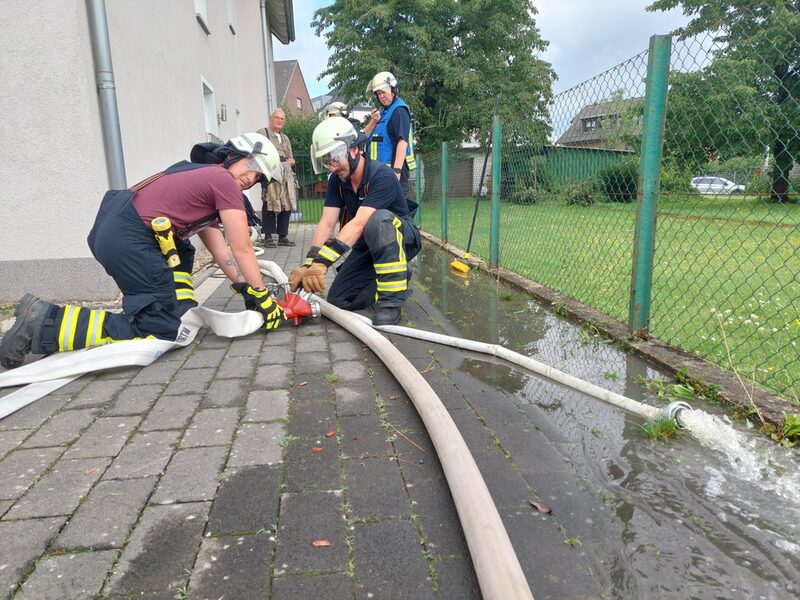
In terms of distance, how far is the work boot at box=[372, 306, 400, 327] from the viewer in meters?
3.83

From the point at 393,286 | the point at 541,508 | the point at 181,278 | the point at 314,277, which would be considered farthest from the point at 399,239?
the point at 541,508

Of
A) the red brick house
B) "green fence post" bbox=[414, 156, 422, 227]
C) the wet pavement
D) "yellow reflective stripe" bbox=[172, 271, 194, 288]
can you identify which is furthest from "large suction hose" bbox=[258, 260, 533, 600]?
the red brick house

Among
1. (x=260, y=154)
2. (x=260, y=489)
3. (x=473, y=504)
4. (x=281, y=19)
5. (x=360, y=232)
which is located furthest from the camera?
(x=281, y=19)

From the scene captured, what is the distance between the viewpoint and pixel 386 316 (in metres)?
3.86

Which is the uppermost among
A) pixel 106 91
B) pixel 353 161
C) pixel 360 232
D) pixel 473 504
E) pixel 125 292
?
pixel 106 91

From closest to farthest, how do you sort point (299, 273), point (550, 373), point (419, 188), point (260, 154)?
point (550, 373), point (260, 154), point (299, 273), point (419, 188)

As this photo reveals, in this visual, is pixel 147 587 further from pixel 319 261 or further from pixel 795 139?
pixel 795 139

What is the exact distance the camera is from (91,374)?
301 centimetres

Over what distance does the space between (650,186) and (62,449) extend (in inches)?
128

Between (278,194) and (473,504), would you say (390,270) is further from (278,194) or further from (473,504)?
(278,194)

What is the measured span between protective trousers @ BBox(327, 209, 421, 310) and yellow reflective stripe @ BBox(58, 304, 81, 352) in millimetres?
1827

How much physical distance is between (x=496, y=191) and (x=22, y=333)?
4.40m

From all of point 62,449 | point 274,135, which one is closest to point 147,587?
point 62,449

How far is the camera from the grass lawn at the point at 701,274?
2775 mm
